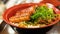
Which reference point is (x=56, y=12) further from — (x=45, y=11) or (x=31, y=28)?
(x=31, y=28)

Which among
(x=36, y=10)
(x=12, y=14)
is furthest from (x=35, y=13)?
(x=12, y=14)

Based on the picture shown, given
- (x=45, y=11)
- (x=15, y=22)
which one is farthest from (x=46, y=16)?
(x=15, y=22)

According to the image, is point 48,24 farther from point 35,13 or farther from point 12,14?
point 12,14

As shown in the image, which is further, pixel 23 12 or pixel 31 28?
pixel 23 12

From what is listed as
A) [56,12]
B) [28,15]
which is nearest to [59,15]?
[56,12]

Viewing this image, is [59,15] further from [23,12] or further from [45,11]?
[23,12]

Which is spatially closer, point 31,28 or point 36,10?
point 31,28

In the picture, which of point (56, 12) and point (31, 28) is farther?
point (56, 12)
